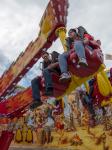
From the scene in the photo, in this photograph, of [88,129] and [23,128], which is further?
[23,128]

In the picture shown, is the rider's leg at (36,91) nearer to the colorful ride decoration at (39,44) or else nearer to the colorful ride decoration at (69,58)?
the colorful ride decoration at (69,58)

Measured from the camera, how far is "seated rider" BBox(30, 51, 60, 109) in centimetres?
556

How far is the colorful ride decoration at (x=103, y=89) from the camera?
21.8 feet

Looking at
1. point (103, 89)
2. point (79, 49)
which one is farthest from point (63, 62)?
point (103, 89)

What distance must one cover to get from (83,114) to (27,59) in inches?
147

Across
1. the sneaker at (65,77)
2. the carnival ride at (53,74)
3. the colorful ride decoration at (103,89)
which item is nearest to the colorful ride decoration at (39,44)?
the carnival ride at (53,74)

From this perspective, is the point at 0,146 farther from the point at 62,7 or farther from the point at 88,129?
the point at 62,7

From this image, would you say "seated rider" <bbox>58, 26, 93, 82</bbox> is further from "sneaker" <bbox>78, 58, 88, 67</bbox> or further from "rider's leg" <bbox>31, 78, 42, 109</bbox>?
"rider's leg" <bbox>31, 78, 42, 109</bbox>

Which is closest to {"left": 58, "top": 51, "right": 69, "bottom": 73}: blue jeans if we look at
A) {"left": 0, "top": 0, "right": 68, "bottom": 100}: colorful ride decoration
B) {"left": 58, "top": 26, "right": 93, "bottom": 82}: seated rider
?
{"left": 58, "top": 26, "right": 93, "bottom": 82}: seated rider

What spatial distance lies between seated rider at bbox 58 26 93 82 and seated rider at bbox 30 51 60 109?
0.34 metres

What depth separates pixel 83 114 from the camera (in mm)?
9406

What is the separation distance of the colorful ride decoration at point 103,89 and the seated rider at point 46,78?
1.30 metres

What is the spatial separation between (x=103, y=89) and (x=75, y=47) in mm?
1955

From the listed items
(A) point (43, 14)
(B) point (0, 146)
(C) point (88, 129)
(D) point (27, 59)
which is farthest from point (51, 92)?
(C) point (88, 129)
